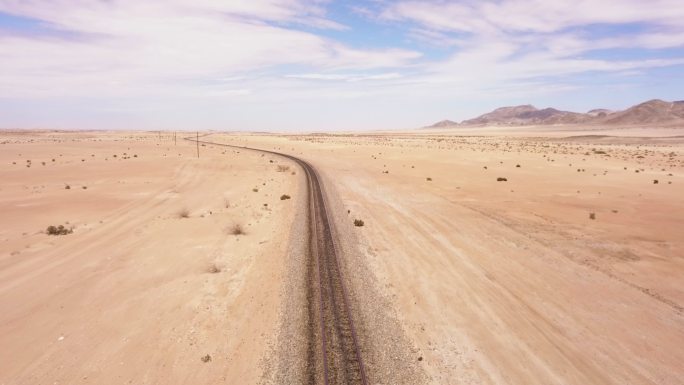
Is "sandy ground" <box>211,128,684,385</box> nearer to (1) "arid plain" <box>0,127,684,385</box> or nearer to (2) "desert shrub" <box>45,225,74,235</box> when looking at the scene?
(1) "arid plain" <box>0,127,684,385</box>

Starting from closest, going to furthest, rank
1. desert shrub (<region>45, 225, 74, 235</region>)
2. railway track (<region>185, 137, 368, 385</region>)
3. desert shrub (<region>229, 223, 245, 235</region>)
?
1. railway track (<region>185, 137, 368, 385</region>)
2. desert shrub (<region>45, 225, 74, 235</region>)
3. desert shrub (<region>229, 223, 245, 235</region>)

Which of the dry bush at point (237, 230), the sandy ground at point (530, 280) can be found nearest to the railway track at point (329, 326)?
the sandy ground at point (530, 280)

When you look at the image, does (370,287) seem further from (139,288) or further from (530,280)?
(139,288)

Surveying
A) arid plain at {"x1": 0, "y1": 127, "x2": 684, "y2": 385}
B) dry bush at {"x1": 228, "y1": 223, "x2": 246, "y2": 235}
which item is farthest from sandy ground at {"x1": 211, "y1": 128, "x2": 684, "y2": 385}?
dry bush at {"x1": 228, "y1": 223, "x2": 246, "y2": 235}

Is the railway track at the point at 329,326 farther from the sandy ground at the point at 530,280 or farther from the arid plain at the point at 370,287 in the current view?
the sandy ground at the point at 530,280

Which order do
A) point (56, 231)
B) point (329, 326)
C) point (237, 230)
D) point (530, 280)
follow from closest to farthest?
point (329, 326), point (530, 280), point (56, 231), point (237, 230)

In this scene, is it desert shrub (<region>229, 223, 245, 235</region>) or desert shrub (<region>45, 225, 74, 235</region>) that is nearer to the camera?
desert shrub (<region>45, 225, 74, 235</region>)

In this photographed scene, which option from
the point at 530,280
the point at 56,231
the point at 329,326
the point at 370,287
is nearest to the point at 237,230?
the point at 56,231
